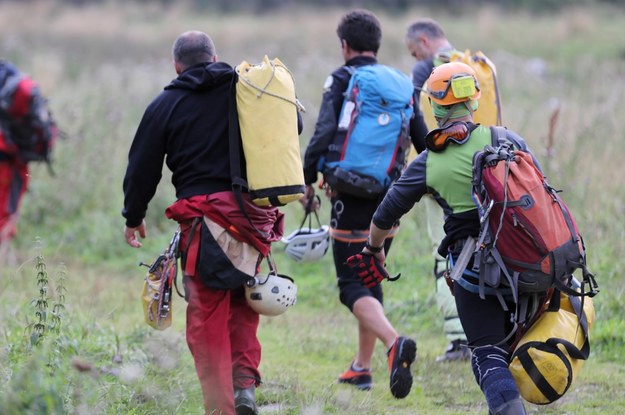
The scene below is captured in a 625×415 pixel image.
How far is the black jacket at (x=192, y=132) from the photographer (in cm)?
491

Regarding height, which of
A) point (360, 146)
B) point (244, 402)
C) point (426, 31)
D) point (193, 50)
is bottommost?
point (244, 402)

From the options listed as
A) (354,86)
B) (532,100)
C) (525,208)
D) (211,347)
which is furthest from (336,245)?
(532,100)

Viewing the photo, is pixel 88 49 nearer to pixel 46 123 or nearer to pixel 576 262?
pixel 46 123

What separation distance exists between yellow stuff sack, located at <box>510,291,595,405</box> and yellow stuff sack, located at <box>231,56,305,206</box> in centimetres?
127

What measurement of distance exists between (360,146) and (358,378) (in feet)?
4.72

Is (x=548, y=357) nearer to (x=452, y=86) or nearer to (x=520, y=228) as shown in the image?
(x=520, y=228)

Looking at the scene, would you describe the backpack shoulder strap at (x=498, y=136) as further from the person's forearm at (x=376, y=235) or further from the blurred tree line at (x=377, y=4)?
the blurred tree line at (x=377, y=4)

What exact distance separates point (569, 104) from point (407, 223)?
457 centimetres

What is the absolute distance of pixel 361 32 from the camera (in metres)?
6.21

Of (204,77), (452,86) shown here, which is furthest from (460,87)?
(204,77)

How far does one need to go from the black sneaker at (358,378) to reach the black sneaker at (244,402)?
124cm

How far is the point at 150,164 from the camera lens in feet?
16.2

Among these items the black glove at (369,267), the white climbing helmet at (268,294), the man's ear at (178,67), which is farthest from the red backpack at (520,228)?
the man's ear at (178,67)

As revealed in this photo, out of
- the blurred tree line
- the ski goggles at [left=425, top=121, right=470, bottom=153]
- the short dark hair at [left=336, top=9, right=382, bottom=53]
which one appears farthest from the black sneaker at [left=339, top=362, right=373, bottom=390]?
the blurred tree line
